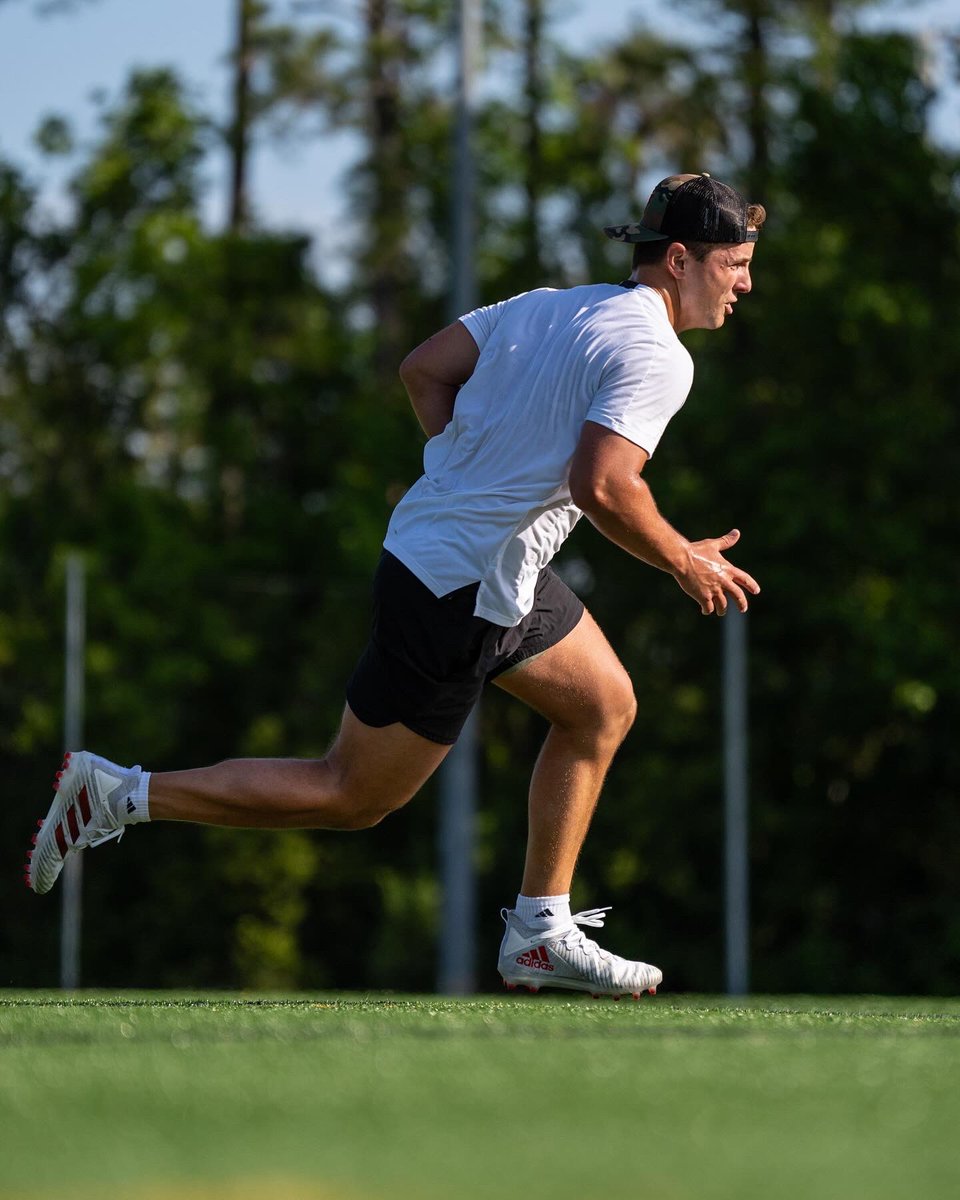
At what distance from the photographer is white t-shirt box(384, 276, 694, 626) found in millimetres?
4969

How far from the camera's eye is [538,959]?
17.7 feet

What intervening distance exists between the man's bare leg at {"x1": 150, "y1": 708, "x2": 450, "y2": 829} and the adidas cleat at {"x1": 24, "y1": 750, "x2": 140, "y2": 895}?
0.09 metres

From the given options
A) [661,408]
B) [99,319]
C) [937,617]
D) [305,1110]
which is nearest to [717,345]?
[937,617]

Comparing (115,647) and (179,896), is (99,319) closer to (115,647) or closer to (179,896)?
A: (115,647)

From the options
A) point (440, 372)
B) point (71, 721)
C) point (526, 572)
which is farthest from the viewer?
point (71, 721)

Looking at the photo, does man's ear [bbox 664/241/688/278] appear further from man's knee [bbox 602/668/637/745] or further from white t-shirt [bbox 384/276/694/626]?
man's knee [bbox 602/668/637/745]

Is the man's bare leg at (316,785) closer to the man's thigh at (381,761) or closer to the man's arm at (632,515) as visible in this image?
the man's thigh at (381,761)

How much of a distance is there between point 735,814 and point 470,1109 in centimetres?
1285

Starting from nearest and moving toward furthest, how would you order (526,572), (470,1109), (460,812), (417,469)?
(470,1109)
(526,572)
(460,812)
(417,469)

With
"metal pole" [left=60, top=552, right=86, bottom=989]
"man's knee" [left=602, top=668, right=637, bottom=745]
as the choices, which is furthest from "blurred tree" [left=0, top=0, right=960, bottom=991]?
"man's knee" [left=602, top=668, right=637, bottom=745]

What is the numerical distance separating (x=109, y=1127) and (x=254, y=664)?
58.6 ft

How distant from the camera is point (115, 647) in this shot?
2039 centimetres

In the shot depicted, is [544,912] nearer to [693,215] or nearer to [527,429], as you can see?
[527,429]

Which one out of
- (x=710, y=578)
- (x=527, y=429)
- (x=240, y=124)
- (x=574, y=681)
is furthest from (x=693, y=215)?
(x=240, y=124)
